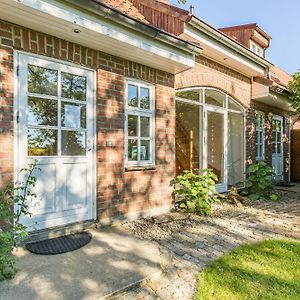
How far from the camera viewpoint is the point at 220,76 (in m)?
7.82

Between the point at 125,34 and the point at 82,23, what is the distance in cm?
77

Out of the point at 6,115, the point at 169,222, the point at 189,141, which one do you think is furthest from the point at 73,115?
the point at 189,141

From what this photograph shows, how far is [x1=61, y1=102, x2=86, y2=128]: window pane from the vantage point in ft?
14.1

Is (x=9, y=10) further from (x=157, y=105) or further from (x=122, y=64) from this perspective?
(x=157, y=105)

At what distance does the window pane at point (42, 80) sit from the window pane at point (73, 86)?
15 cm

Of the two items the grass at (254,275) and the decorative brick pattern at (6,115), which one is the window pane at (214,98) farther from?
the decorative brick pattern at (6,115)

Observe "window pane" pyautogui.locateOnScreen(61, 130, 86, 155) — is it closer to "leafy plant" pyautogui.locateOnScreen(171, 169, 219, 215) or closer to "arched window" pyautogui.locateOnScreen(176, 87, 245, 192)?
"leafy plant" pyautogui.locateOnScreen(171, 169, 219, 215)

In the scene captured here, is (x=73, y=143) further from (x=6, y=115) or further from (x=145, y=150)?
(x=145, y=150)

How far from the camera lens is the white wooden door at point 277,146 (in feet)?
37.3

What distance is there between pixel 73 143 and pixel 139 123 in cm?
152

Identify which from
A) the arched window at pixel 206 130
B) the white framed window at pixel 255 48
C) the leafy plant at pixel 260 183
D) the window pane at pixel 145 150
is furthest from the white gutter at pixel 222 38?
the leafy plant at pixel 260 183

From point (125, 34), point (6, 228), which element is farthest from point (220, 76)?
point (6, 228)

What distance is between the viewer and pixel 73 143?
14.5 feet

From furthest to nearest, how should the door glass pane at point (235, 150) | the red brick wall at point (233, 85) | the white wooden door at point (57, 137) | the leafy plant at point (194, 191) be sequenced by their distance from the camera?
the door glass pane at point (235, 150)
the red brick wall at point (233, 85)
the leafy plant at point (194, 191)
the white wooden door at point (57, 137)
